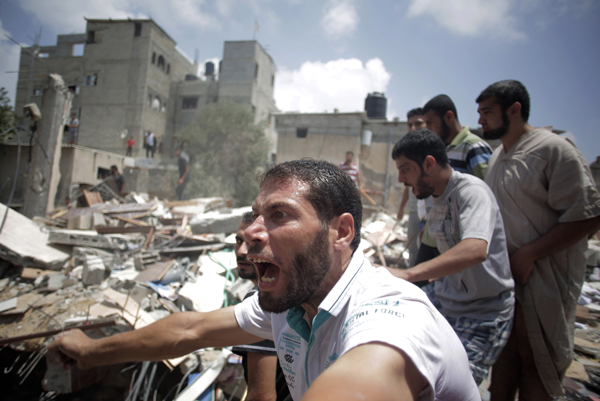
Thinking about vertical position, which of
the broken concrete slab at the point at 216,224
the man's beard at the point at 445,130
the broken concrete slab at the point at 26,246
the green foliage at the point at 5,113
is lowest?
the broken concrete slab at the point at 26,246

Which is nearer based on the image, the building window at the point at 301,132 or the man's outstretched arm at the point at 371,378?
the man's outstretched arm at the point at 371,378

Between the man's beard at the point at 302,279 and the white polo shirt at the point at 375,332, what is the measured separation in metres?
0.08

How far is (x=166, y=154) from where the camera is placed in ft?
112

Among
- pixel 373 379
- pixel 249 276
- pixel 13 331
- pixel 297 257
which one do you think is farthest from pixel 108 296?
pixel 373 379

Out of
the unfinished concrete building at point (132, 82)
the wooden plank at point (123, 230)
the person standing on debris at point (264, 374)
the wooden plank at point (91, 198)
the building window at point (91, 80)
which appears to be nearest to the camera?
the person standing on debris at point (264, 374)

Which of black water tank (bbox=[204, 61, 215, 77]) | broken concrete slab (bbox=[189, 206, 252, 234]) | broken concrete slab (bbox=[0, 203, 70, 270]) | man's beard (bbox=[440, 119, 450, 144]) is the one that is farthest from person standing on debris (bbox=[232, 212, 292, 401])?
black water tank (bbox=[204, 61, 215, 77])

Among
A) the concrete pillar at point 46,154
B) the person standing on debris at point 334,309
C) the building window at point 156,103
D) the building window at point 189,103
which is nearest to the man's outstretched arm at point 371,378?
the person standing on debris at point 334,309

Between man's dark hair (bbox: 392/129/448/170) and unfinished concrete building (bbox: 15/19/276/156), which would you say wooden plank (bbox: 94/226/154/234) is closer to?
man's dark hair (bbox: 392/129/448/170)

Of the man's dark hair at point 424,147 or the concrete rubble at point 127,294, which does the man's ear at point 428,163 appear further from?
the concrete rubble at point 127,294

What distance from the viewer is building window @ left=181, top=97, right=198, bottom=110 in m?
33.7

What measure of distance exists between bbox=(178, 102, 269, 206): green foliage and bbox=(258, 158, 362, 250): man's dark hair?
22.0 meters

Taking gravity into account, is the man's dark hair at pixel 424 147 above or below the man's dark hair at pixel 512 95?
below

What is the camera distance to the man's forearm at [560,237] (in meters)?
1.90

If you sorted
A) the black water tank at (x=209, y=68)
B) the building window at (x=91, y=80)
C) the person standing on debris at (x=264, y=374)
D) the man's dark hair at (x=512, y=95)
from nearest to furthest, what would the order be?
the person standing on debris at (x=264, y=374), the man's dark hair at (x=512, y=95), the building window at (x=91, y=80), the black water tank at (x=209, y=68)
